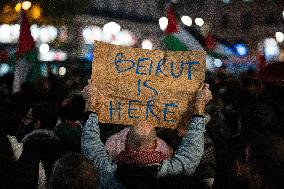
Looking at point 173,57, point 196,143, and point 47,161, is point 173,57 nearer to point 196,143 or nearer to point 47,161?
point 196,143

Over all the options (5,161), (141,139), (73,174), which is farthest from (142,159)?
(5,161)

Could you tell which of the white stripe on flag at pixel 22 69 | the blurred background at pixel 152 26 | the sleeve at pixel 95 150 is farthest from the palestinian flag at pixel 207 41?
the blurred background at pixel 152 26

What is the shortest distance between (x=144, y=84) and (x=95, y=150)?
74 centimetres

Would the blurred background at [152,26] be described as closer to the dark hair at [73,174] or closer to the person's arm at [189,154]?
the person's arm at [189,154]

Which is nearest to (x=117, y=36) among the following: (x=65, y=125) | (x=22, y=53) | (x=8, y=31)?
(x=8, y=31)

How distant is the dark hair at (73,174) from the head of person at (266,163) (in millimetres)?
924

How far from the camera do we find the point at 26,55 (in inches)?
273

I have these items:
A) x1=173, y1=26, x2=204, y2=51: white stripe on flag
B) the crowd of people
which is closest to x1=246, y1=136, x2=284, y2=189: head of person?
the crowd of people

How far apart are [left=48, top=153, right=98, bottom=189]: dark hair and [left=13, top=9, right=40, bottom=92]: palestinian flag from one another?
433 cm

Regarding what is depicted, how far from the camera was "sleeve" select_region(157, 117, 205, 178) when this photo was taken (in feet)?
9.93

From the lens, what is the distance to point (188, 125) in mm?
3584

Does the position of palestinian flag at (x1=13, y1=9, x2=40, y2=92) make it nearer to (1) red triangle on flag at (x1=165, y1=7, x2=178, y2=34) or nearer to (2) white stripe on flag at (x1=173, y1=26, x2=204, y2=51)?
(1) red triangle on flag at (x1=165, y1=7, x2=178, y2=34)

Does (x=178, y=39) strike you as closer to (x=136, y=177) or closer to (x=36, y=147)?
(x=36, y=147)

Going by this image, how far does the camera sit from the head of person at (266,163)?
247 centimetres
